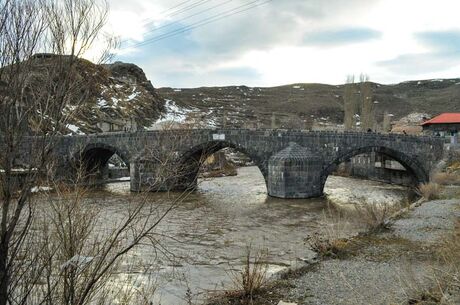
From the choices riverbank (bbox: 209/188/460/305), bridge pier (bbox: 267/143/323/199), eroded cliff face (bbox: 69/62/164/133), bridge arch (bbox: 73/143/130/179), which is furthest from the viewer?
eroded cliff face (bbox: 69/62/164/133)

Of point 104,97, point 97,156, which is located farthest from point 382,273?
point 97,156

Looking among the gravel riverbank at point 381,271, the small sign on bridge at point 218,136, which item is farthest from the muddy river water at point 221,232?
the small sign on bridge at point 218,136

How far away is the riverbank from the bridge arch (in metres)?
25.9

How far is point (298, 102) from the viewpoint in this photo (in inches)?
5079

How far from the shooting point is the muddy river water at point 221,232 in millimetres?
10351

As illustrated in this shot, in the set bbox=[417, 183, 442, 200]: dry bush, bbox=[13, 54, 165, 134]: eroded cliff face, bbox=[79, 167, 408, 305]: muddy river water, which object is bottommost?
bbox=[79, 167, 408, 305]: muddy river water

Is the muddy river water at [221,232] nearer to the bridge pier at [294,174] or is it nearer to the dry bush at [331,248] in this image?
the dry bush at [331,248]

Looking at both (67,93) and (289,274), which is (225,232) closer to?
(289,274)

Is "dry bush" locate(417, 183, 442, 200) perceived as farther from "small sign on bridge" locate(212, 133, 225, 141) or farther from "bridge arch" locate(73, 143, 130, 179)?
"bridge arch" locate(73, 143, 130, 179)

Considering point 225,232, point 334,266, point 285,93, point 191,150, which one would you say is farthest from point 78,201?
point 285,93

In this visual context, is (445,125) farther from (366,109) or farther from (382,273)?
(382,273)

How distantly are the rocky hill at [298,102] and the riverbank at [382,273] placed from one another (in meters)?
67.2

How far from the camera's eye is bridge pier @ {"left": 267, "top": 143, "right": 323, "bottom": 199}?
27594 millimetres

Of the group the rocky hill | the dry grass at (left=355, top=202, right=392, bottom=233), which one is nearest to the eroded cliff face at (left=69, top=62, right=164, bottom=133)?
the rocky hill
